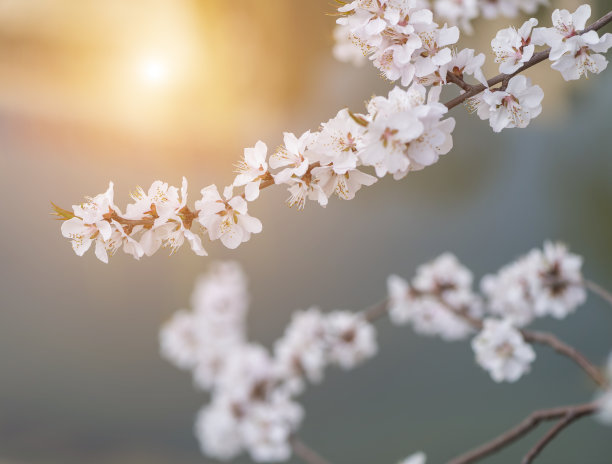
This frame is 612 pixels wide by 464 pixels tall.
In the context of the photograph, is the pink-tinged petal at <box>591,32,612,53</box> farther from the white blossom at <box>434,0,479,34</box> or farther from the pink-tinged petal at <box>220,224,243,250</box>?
the white blossom at <box>434,0,479,34</box>

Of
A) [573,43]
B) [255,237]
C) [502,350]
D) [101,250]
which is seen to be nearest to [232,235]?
[101,250]

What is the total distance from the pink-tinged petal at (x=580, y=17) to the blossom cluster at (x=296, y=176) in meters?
0.16

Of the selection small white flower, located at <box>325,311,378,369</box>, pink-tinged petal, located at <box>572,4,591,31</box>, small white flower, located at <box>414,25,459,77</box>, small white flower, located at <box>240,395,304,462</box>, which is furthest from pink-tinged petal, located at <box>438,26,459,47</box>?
small white flower, located at <box>240,395,304,462</box>

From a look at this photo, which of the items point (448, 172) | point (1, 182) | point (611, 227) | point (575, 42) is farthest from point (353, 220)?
point (575, 42)

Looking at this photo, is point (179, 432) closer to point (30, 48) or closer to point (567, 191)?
point (30, 48)

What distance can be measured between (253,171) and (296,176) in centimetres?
4

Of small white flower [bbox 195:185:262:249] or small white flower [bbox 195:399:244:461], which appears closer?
small white flower [bbox 195:185:262:249]

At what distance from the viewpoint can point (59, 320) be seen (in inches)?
81.4

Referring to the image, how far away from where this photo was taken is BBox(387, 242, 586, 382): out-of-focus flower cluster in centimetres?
79

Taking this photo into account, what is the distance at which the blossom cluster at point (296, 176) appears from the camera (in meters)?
0.44

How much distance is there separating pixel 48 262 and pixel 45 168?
364 mm

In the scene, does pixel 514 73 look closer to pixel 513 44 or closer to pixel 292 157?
pixel 513 44

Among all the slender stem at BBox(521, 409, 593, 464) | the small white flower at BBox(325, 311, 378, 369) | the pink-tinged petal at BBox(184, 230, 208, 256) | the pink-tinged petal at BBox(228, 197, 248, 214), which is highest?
the small white flower at BBox(325, 311, 378, 369)

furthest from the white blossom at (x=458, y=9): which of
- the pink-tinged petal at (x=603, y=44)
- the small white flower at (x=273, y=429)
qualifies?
the small white flower at (x=273, y=429)
